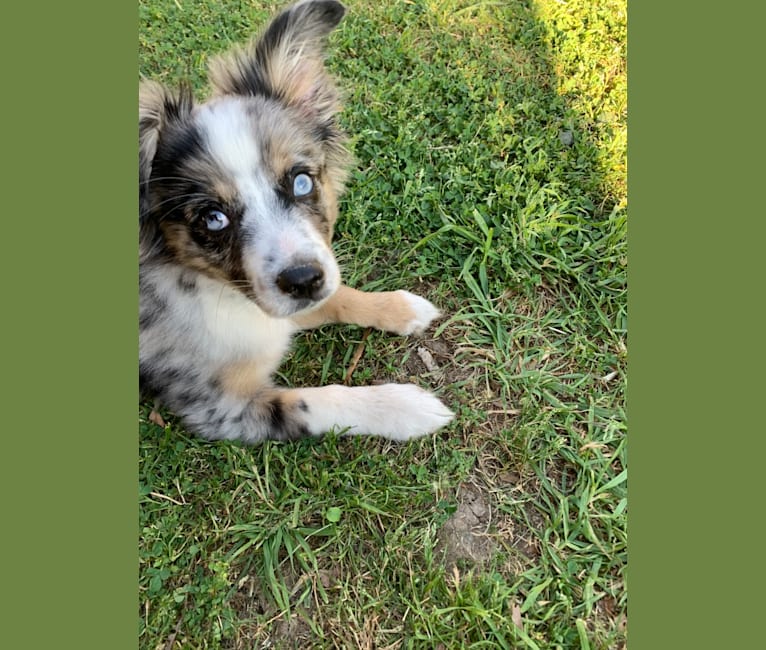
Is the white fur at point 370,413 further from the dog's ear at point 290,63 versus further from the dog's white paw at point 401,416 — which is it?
the dog's ear at point 290,63

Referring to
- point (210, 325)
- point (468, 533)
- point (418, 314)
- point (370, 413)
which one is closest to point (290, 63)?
point (210, 325)

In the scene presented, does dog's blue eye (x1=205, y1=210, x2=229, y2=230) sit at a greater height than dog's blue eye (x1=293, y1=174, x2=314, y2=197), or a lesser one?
lesser

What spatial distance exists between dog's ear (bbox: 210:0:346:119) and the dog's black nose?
0.95 metres

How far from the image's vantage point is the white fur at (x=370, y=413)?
118 inches

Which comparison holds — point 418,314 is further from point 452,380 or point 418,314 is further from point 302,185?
point 302,185

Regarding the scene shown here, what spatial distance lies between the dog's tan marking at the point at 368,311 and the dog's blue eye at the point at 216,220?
95cm

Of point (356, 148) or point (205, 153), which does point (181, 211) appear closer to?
point (205, 153)

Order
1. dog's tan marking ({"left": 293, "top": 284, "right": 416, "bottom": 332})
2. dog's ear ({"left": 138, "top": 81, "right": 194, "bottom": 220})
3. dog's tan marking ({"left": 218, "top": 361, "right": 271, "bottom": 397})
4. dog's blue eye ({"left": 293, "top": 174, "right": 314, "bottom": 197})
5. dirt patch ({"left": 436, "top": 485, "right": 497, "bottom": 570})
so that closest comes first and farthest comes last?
dog's ear ({"left": 138, "top": 81, "right": 194, "bottom": 220}) → dog's blue eye ({"left": 293, "top": 174, "right": 314, "bottom": 197}) → dirt patch ({"left": 436, "top": 485, "right": 497, "bottom": 570}) → dog's tan marking ({"left": 218, "top": 361, "right": 271, "bottom": 397}) → dog's tan marking ({"left": 293, "top": 284, "right": 416, "bottom": 332})

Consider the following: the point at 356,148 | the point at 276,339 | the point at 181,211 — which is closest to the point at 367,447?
the point at 276,339

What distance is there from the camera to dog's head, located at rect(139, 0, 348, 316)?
240 centimetres

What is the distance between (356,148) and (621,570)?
2.83 metres

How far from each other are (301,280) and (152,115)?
Answer: 2.96ft

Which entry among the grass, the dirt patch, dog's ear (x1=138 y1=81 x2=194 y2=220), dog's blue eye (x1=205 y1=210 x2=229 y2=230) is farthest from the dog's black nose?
the dirt patch

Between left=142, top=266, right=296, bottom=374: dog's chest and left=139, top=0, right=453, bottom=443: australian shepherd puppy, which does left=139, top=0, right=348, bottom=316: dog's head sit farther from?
left=142, top=266, right=296, bottom=374: dog's chest
